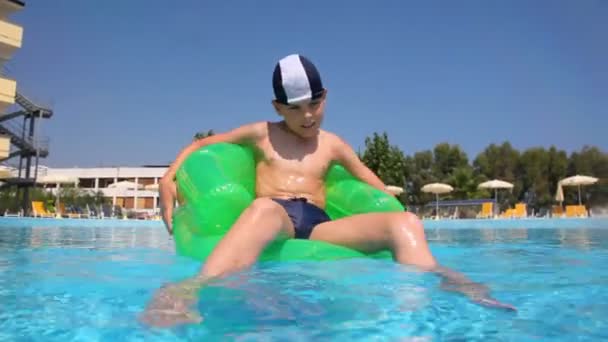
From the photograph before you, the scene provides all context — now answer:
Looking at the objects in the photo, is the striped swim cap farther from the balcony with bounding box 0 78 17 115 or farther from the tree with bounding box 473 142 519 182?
the tree with bounding box 473 142 519 182

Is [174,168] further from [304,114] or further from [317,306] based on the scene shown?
[317,306]

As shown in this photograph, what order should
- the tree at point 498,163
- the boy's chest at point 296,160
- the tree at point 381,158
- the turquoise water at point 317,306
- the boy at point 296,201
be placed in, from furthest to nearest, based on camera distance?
the tree at point 498,163 < the tree at point 381,158 < the boy's chest at point 296,160 < the boy at point 296,201 < the turquoise water at point 317,306

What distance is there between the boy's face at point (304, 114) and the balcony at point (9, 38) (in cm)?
1362

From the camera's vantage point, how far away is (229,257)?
1.63m

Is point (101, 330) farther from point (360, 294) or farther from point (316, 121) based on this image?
point (316, 121)

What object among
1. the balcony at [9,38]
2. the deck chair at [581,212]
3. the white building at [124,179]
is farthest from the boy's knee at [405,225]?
the white building at [124,179]

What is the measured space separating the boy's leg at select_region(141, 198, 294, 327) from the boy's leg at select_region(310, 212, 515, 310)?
0.77 ft

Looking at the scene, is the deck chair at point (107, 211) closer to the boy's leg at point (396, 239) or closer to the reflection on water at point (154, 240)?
the reflection on water at point (154, 240)

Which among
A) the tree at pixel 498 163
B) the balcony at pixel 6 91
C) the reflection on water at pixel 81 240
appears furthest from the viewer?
the tree at pixel 498 163

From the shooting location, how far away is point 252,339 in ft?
3.30

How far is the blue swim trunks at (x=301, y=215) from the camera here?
2219mm

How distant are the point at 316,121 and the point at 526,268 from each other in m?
1.32

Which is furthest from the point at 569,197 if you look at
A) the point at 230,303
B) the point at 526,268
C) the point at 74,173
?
the point at 74,173

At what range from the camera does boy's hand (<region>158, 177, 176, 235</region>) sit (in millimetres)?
2564
